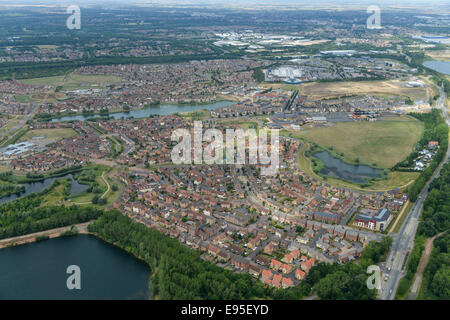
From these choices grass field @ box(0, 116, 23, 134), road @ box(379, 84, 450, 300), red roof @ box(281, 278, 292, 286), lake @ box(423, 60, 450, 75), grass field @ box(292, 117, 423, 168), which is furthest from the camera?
lake @ box(423, 60, 450, 75)

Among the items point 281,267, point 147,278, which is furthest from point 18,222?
point 281,267

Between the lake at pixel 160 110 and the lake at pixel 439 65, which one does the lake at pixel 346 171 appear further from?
the lake at pixel 439 65

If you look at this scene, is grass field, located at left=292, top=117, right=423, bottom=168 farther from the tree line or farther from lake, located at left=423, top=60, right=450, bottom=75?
lake, located at left=423, top=60, right=450, bottom=75

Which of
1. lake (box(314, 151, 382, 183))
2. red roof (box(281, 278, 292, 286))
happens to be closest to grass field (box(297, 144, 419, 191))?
lake (box(314, 151, 382, 183))

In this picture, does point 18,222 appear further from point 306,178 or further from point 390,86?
point 390,86

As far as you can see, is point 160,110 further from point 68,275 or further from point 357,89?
point 68,275
